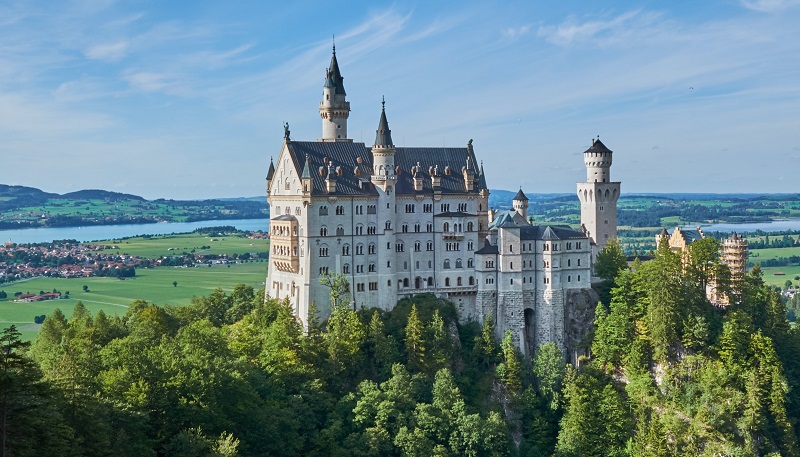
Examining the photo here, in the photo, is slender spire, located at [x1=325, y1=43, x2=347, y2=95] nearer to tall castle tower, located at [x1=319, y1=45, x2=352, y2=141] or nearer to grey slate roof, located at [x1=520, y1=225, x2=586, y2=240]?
tall castle tower, located at [x1=319, y1=45, x2=352, y2=141]

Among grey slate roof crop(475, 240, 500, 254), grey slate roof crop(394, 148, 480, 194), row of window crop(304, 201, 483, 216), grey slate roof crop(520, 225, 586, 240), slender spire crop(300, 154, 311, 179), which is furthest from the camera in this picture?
grey slate roof crop(394, 148, 480, 194)

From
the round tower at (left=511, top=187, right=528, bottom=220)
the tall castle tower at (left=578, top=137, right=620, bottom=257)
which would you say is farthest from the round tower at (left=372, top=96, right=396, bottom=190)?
the tall castle tower at (left=578, top=137, right=620, bottom=257)

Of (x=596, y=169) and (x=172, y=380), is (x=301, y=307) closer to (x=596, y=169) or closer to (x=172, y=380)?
(x=172, y=380)

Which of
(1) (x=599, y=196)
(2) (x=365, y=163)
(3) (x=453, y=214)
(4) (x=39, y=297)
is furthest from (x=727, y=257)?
(4) (x=39, y=297)

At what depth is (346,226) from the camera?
103312mm

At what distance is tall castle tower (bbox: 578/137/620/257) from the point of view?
124 metres

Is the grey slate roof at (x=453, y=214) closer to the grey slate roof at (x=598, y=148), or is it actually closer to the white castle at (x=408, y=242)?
the white castle at (x=408, y=242)

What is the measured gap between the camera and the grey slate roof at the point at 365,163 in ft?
339

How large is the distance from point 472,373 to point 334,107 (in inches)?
1401

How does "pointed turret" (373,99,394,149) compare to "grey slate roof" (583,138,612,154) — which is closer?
"pointed turret" (373,99,394,149)

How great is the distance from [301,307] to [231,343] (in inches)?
326

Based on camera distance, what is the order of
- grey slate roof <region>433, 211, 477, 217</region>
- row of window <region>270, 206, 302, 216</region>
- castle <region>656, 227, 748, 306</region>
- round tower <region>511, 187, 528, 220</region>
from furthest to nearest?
1. round tower <region>511, 187, 528, 220</region>
2. castle <region>656, 227, 748, 306</region>
3. grey slate roof <region>433, 211, 477, 217</region>
4. row of window <region>270, 206, 302, 216</region>

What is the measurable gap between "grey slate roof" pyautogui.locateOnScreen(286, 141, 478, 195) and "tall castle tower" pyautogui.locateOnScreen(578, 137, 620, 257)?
2094 cm

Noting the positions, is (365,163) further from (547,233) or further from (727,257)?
(727,257)
